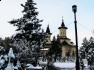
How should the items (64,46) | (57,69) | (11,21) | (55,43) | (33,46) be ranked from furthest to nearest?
(64,46) < (55,43) < (11,21) < (33,46) < (57,69)

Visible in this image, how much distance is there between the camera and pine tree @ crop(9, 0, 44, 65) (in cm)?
4684

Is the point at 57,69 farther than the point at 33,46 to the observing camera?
No

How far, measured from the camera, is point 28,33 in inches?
1916

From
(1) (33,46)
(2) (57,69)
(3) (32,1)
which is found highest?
(3) (32,1)

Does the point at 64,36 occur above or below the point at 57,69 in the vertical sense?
above

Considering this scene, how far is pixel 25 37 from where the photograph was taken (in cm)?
4838

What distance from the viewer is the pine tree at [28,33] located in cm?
4684

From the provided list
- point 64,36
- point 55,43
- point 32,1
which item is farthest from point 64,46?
point 32,1

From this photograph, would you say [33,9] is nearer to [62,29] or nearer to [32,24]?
[32,24]

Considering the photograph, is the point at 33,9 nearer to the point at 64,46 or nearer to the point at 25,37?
the point at 25,37

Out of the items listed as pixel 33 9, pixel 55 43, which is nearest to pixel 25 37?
pixel 33 9

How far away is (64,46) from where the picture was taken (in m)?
154

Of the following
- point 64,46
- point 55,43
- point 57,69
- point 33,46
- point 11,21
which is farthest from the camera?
point 64,46

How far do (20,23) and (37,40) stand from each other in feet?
12.6
